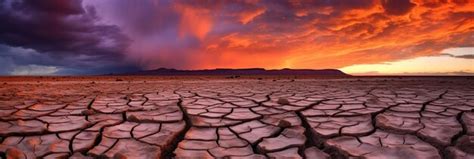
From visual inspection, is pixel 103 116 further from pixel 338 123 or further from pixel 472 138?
pixel 472 138

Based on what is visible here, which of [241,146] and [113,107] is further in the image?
[113,107]

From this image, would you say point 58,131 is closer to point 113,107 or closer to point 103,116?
point 103,116

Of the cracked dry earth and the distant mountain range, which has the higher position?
the cracked dry earth

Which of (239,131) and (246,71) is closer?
(239,131)

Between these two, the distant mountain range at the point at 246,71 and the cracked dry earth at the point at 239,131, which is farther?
the distant mountain range at the point at 246,71

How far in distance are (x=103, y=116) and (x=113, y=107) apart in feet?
1.79

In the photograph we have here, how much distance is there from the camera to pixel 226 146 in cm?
212

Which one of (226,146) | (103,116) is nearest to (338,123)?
(226,146)

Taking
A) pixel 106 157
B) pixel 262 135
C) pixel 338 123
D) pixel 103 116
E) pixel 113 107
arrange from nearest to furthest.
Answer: pixel 106 157 → pixel 262 135 → pixel 338 123 → pixel 103 116 → pixel 113 107

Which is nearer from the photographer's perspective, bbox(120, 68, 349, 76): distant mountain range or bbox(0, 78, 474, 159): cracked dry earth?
bbox(0, 78, 474, 159): cracked dry earth

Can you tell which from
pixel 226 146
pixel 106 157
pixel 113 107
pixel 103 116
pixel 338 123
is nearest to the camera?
pixel 106 157

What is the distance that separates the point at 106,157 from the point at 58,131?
78cm

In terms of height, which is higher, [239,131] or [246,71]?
[239,131]

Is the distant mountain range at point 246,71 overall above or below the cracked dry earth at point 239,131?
below
